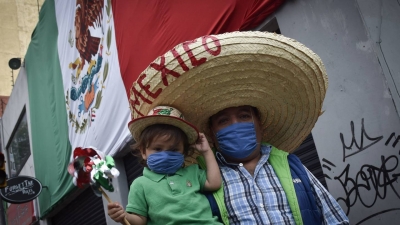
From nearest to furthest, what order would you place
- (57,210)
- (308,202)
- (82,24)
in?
(308,202)
(82,24)
(57,210)

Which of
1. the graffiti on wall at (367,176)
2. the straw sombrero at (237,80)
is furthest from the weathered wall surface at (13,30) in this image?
the straw sombrero at (237,80)

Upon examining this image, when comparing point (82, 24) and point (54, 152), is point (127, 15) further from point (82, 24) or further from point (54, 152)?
point (54, 152)

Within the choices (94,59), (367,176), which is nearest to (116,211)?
(367,176)

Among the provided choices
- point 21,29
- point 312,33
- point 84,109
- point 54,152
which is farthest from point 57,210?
point 21,29

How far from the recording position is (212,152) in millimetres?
2689

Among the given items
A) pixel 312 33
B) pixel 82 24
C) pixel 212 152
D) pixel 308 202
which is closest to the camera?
pixel 308 202

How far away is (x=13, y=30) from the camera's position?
22203 millimetres

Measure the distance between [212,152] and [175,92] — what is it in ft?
1.28

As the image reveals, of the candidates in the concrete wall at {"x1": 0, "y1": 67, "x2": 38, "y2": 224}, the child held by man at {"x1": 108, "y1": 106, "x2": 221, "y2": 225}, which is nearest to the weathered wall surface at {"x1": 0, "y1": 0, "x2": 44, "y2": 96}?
the concrete wall at {"x1": 0, "y1": 67, "x2": 38, "y2": 224}

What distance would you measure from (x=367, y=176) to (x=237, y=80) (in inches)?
69.2

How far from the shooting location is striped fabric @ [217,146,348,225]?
2410mm

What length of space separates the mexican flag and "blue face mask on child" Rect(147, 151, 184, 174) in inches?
109

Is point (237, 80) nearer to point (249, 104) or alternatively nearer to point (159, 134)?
point (249, 104)

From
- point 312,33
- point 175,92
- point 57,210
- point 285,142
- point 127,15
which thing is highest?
point 127,15
